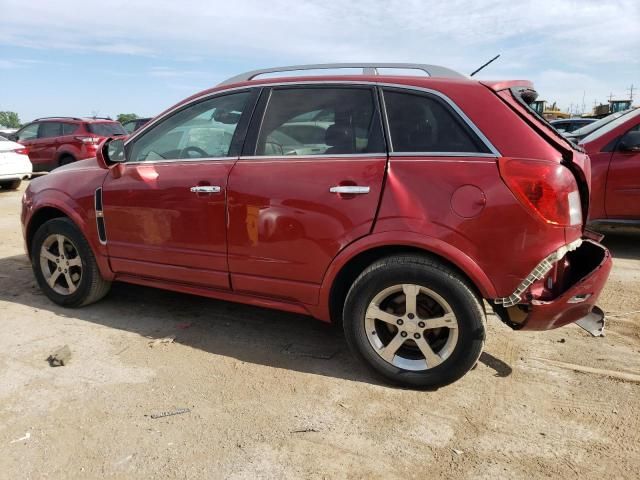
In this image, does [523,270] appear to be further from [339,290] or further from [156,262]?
[156,262]

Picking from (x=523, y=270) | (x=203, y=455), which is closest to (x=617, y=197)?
(x=523, y=270)

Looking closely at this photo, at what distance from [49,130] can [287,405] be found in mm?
13760

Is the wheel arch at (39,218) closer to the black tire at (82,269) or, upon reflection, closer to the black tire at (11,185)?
the black tire at (82,269)

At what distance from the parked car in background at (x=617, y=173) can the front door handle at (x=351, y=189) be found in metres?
4.05

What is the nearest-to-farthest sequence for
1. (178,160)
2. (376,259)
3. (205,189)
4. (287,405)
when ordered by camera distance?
(287,405)
(376,259)
(205,189)
(178,160)

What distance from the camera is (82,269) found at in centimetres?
→ 423

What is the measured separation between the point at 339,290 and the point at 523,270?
3.62 feet

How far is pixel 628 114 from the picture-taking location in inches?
245

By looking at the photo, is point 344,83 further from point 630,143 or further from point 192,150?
point 630,143

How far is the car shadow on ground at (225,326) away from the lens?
11.4 ft

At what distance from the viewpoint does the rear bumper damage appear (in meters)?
2.82

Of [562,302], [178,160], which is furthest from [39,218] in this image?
[562,302]

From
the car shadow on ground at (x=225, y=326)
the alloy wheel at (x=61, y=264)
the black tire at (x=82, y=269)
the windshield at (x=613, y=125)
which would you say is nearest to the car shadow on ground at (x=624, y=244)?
the windshield at (x=613, y=125)

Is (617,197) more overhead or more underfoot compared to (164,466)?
more overhead
